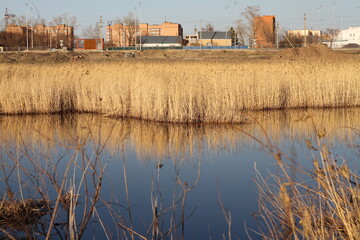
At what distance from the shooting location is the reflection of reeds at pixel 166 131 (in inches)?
359

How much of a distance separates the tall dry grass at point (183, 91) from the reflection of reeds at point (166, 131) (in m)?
0.37

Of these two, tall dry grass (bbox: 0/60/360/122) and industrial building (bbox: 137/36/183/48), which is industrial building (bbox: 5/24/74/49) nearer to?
industrial building (bbox: 137/36/183/48)

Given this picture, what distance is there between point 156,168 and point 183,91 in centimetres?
524

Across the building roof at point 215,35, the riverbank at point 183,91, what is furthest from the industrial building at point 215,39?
the riverbank at point 183,91

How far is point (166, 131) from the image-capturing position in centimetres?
1059

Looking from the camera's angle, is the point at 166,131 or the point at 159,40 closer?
the point at 166,131

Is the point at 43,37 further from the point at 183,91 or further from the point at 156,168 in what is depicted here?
the point at 156,168

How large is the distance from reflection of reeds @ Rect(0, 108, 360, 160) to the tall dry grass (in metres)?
0.37

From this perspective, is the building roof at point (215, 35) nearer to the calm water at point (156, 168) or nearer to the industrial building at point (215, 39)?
the industrial building at point (215, 39)

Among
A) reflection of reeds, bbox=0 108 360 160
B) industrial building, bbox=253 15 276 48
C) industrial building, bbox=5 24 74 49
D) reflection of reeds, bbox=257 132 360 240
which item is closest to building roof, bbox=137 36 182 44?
industrial building, bbox=5 24 74 49

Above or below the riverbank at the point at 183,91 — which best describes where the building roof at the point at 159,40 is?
above

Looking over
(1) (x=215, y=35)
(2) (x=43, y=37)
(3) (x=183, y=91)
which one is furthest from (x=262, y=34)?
(3) (x=183, y=91)

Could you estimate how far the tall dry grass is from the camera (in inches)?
449

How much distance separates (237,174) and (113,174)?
5.40 feet
